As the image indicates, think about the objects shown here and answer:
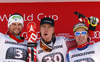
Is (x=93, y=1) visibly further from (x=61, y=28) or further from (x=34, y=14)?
(x=34, y=14)

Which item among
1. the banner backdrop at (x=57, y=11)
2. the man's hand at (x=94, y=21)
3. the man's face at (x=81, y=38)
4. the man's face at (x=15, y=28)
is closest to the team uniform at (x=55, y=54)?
the man's face at (x=81, y=38)

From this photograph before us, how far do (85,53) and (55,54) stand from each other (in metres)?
0.45

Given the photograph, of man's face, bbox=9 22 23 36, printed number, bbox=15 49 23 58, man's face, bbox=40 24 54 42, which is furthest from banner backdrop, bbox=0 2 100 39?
printed number, bbox=15 49 23 58

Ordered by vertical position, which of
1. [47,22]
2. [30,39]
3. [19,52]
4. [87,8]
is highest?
[87,8]

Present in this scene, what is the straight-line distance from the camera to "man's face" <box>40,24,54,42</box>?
253cm

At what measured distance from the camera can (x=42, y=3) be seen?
139 inches

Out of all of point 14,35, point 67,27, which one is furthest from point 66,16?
point 14,35

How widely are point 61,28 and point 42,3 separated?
0.68 metres

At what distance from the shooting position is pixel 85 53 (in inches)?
97.7

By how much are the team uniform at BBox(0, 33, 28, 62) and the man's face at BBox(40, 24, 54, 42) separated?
0.37m

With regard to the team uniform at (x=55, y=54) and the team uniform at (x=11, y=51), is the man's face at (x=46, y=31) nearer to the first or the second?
the team uniform at (x=55, y=54)

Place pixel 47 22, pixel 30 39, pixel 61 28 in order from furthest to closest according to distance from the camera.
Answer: pixel 61 28 < pixel 47 22 < pixel 30 39

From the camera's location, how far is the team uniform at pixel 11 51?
2475mm

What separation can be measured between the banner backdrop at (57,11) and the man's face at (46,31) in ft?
2.96
